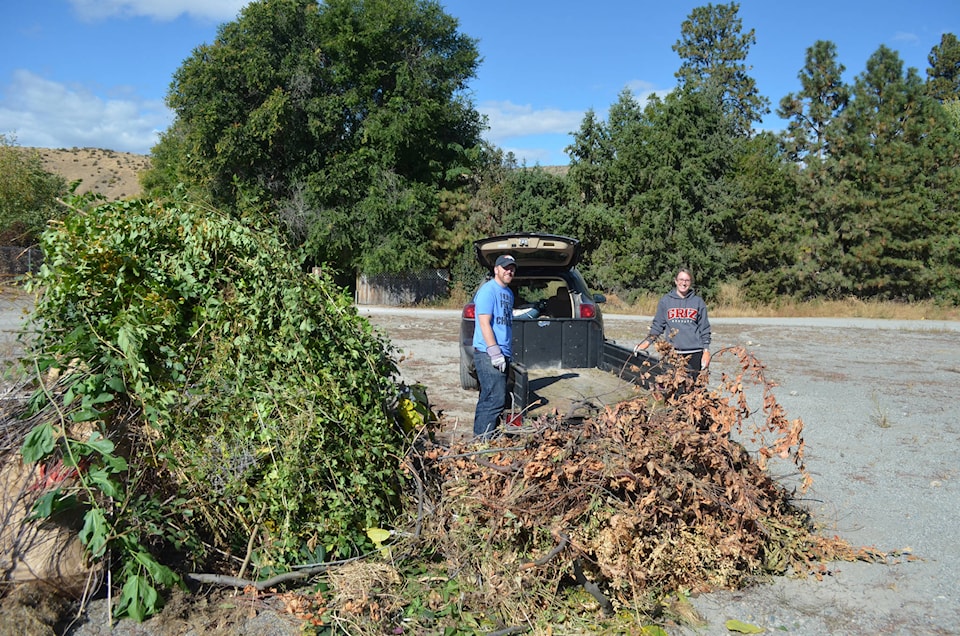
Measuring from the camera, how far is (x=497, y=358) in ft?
18.7

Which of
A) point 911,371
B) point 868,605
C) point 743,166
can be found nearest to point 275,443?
point 868,605

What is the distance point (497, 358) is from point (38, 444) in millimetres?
3281

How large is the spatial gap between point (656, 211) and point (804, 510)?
23983 mm

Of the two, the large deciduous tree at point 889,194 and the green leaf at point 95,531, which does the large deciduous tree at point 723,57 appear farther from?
the green leaf at point 95,531

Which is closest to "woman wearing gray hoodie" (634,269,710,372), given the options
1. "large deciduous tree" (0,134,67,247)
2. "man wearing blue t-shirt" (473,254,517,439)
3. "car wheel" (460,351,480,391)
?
"man wearing blue t-shirt" (473,254,517,439)

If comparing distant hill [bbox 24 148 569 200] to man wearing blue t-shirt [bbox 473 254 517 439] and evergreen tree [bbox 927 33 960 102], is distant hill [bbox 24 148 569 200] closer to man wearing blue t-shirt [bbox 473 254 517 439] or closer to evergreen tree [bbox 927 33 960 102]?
evergreen tree [bbox 927 33 960 102]

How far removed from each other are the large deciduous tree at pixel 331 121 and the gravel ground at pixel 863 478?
1296 centimetres

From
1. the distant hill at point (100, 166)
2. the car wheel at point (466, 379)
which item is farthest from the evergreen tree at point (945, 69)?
the distant hill at point (100, 166)

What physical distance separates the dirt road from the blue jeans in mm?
229

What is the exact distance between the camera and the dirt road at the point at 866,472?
392 cm

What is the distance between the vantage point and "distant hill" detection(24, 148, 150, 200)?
225 ft

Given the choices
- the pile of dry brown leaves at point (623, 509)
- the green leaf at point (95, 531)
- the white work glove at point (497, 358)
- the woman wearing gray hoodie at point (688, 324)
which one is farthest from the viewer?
the woman wearing gray hoodie at point (688, 324)

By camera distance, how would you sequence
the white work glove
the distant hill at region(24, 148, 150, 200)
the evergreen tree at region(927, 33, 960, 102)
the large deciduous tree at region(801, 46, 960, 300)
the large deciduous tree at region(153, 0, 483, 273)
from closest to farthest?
the white work glove
the large deciduous tree at region(801, 46, 960, 300)
the large deciduous tree at region(153, 0, 483, 273)
the evergreen tree at region(927, 33, 960, 102)
the distant hill at region(24, 148, 150, 200)

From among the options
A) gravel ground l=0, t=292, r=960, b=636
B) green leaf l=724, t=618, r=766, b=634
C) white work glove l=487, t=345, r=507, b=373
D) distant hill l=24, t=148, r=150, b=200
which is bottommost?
green leaf l=724, t=618, r=766, b=634
